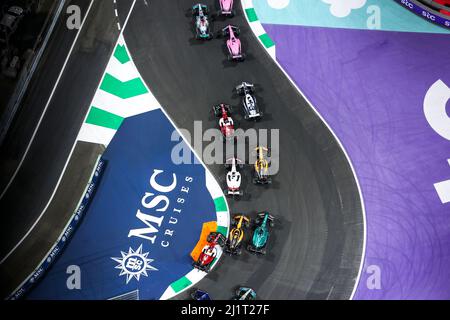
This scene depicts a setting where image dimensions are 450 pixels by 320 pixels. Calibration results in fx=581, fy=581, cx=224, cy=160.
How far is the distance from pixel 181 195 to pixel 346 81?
29.2 ft

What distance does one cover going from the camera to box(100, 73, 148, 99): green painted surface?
24.8 metres

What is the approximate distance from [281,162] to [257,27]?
21.6 ft

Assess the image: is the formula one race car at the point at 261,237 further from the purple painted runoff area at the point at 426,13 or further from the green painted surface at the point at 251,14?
the purple painted runoff area at the point at 426,13

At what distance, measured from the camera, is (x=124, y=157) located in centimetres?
2381

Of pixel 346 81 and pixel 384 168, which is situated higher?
pixel 346 81

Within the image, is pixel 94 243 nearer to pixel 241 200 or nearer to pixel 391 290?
pixel 241 200

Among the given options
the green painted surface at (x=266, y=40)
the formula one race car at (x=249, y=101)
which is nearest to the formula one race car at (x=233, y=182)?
the formula one race car at (x=249, y=101)

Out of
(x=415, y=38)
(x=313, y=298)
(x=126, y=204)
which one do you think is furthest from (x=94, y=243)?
(x=415, y=38)

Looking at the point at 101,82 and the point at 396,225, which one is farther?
the point at 101,82

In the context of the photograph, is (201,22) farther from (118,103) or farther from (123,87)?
(118,103)

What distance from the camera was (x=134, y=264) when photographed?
22.1 meters

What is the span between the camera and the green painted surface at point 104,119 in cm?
2433

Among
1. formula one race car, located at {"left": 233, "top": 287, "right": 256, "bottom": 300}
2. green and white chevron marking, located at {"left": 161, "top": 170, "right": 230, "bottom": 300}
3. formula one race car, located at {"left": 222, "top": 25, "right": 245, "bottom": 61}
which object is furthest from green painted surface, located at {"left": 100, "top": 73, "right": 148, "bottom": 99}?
formula one race car, located at {"left": 233, "top": 287, "right": 256, "bottom": 300}

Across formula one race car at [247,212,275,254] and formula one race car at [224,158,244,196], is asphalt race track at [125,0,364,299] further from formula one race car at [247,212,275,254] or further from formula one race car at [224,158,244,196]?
formula one race car at [224,158,244,196]
